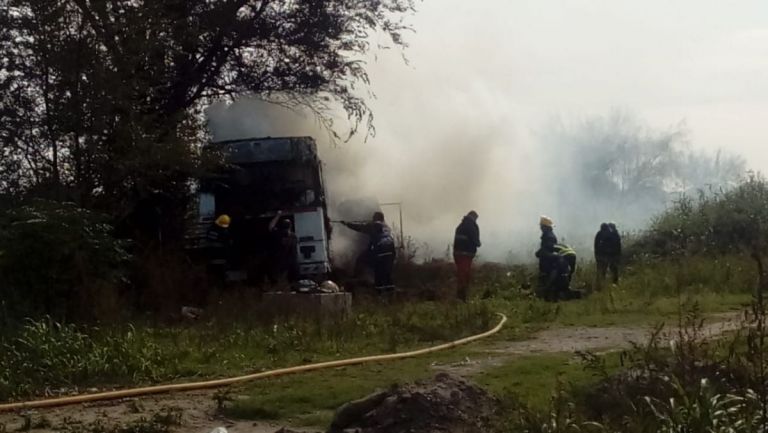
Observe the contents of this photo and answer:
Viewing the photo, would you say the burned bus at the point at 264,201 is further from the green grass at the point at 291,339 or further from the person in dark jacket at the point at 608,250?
the person in dark jacket at the point at 608,250

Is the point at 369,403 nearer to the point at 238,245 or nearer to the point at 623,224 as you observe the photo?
the point at 238,245

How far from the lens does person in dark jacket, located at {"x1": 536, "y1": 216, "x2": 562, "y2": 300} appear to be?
1903cm

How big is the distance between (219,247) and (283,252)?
1157 millimetres

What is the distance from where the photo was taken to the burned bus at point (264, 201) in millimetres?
18688

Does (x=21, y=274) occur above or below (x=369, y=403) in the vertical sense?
above

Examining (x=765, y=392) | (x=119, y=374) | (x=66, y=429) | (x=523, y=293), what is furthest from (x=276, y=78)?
(x=765, y=392)

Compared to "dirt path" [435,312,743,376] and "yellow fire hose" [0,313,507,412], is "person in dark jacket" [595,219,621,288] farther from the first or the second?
"yellow fire hose" [0,313,507,412]

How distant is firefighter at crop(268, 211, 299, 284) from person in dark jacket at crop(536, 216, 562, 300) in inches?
178

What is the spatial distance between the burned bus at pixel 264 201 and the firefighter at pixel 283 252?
0.10m

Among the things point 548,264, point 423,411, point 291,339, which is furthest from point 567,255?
point 423,411

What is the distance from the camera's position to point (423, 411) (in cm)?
705

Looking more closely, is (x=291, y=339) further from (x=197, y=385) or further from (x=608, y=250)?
(x=608, y=250)

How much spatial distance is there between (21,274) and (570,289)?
33.9 feet

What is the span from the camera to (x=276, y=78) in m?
20.5
